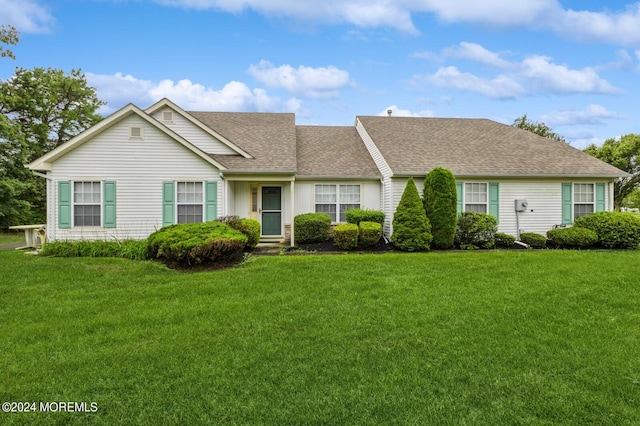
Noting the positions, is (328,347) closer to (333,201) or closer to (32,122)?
(333,201)

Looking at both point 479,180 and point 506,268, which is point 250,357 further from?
point 479,180

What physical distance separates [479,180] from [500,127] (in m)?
5.92

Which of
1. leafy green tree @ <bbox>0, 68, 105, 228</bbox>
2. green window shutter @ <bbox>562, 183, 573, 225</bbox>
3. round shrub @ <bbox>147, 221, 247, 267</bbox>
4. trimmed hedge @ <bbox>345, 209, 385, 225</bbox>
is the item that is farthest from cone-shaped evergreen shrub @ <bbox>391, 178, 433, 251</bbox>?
leafy green tree @ <bbox>0, 68, 105, 228</bbox>

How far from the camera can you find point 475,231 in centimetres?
1210

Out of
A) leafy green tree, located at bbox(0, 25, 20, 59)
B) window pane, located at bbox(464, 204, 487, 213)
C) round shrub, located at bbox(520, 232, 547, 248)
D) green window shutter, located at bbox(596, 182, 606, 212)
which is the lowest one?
round shrub, located at bbox(520, 232, 547, 248)

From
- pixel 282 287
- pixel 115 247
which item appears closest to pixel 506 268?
pixel 282 287

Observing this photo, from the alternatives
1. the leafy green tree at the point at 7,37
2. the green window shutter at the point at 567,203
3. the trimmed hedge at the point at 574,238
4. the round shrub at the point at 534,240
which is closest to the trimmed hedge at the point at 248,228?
the leafy green tree at the point at 7,37

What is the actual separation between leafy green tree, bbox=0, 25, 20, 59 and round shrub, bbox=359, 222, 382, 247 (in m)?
13.6

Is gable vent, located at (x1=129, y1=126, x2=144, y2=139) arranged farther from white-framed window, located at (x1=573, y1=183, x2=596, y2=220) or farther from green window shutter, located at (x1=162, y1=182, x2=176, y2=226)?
white-framed window, located at (x1=573, y1=183, x2=596, y2=220)

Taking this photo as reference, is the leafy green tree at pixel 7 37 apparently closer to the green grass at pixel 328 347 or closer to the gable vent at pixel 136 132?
the gable vent at pixel 136 132

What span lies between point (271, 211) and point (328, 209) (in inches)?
89.8

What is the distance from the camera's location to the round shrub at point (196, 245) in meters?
8.45

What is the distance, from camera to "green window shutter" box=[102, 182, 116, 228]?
11750 millimetres

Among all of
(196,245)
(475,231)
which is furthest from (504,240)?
(196,245)
